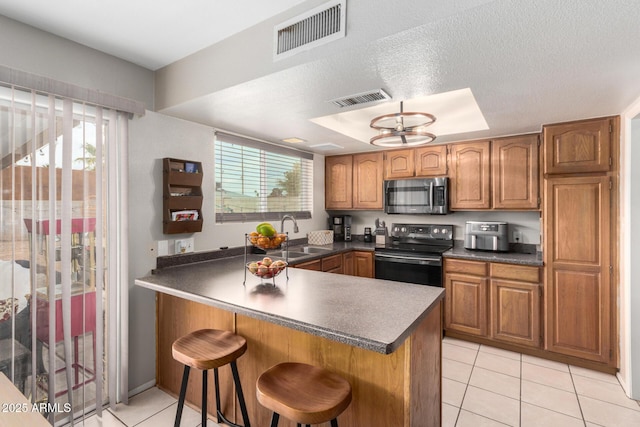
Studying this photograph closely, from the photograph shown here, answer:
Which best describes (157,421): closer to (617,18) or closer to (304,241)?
(304,241)

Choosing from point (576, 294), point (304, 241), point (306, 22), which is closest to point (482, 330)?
point (576, 294)

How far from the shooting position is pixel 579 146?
277 centimetres

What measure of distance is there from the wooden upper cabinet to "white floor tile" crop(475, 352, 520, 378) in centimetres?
177

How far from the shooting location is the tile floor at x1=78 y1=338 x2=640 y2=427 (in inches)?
83.1

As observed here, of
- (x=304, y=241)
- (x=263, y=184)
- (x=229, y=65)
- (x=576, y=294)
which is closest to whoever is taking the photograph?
(x=229, y=65)

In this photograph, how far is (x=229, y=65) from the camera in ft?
6.61

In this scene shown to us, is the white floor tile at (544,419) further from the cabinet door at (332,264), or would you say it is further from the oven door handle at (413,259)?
the cabinet door at (332,264)

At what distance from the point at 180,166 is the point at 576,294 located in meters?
3.56

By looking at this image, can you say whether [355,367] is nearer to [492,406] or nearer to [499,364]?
[492,406]

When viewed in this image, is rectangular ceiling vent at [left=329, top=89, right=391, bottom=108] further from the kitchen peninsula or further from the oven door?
the oven door

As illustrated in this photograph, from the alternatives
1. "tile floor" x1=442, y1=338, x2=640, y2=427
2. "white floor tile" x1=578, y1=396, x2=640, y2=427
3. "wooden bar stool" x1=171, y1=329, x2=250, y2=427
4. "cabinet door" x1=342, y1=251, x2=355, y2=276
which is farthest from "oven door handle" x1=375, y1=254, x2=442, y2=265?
"wooden bar stool" x1=171, y1=329, x2=250, y2=427

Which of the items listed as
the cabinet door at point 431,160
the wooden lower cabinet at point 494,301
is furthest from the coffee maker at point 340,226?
the wooden lower cabinet at point 494,301

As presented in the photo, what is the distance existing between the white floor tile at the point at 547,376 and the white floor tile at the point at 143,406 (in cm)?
284

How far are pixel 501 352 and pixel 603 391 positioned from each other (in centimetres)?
78
